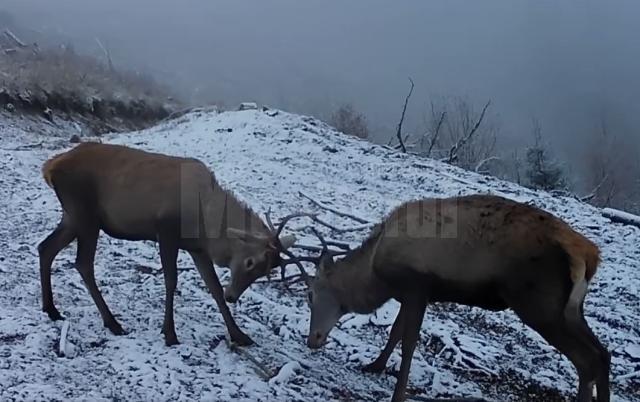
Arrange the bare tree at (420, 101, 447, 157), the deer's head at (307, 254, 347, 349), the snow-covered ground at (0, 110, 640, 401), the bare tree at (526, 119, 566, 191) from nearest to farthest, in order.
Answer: the snow-covered ground at (0, 110, 640, 401) < the deer's head at (307, 254, 347, 349) < the bare tree at (526, 119, 566, 191) < the bare tree at (420, 101, 447, 157)

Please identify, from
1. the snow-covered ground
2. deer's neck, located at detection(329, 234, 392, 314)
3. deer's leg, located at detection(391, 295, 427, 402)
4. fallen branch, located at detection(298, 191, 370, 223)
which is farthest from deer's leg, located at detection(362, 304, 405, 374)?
fallen branch, located at detection(298, 191, 370, 223)

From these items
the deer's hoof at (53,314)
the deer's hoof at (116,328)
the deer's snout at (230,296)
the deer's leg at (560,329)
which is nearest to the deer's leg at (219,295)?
the deer's snout at (230,296)

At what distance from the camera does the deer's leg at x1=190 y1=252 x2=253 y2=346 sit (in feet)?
23.9

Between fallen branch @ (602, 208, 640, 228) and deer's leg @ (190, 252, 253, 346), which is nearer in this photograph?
deer's leg @ (190, 252, 253, 346)

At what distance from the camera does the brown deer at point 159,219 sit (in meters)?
7.08

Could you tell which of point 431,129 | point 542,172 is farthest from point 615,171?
point 542,172

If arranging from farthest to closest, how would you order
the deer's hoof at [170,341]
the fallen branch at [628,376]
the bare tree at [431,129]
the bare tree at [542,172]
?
the bare tree at [431,129] → the bare tree at [542,172] → the fallen branch at [628,376] → the deer's hoof at [170,341]

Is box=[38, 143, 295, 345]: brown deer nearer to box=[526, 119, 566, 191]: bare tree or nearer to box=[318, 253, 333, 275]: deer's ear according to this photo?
box=[318, 253, 333, 275]: deer's ear

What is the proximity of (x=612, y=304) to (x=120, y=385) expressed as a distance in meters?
6.13

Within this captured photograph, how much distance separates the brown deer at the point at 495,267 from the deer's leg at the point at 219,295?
141cm

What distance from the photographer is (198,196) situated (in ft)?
23.8

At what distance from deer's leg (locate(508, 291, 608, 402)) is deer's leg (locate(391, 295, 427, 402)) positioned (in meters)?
0.75

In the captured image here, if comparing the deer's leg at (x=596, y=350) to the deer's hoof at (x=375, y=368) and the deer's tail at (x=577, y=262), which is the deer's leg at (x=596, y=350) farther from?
the deer's hoof at (x=375, y=368)

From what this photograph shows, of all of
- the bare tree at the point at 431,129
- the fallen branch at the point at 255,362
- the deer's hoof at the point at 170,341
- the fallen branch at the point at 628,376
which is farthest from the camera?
the bare tree at the point at 431,129
